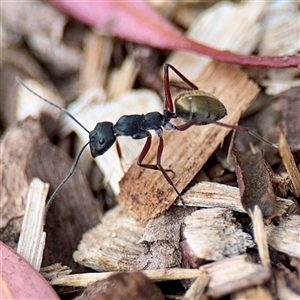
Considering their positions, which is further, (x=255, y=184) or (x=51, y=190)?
(x=51, y=190)

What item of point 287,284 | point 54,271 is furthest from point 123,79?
point 287,284

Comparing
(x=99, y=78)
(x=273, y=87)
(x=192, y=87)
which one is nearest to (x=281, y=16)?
(x=273, y=87)

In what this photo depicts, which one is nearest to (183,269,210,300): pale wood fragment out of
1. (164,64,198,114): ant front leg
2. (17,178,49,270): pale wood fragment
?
(17,178,49,270): pale wood fragment

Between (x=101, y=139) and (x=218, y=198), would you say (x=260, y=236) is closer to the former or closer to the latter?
(x=218, y=198)

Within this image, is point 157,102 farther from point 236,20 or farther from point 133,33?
point 236,20

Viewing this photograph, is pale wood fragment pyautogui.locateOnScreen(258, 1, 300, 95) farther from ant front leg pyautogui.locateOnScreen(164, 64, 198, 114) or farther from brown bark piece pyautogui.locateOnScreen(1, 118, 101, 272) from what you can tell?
brown bark piece pyautogui.locateOnScreen(1, 118, 101, 272)
